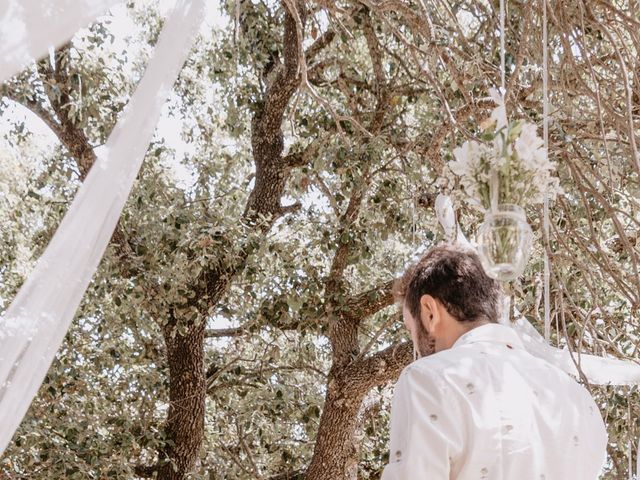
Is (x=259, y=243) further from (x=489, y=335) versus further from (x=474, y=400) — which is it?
(x=474, y=400)

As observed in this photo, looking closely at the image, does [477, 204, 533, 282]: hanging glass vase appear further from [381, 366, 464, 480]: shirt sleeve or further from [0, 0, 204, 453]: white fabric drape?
[0, 0, 204, 453]: white fabric drape

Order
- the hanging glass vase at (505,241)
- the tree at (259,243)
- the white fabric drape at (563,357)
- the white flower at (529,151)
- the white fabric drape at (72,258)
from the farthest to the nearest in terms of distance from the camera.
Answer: the tree at (259,243)
the white fabric drape at (563,357)
the white flower at (529,151)
the hanging glass vase at (505,241)
the white fabric drape at (72,258)

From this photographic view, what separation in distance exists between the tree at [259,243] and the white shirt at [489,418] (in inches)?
103

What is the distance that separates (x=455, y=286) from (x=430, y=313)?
0.23 ft

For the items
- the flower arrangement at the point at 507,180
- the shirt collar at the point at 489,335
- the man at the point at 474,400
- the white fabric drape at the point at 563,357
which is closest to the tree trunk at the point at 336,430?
the white fabric drape at the point at 563,357

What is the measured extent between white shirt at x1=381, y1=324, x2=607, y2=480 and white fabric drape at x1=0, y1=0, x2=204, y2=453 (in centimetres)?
63

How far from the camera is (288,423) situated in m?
7.11

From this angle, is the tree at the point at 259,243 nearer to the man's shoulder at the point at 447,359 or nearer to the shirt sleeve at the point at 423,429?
the man's shoulder at the point at 447,359

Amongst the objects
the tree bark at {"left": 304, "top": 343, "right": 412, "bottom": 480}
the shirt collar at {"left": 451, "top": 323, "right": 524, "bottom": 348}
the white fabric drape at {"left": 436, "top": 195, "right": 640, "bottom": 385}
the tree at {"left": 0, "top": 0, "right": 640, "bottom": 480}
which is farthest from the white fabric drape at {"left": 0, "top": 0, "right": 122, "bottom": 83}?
the tree bark at {"left": 304, "top": 343, "right": 412, "bottom": 480}

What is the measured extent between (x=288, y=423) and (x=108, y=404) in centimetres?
140

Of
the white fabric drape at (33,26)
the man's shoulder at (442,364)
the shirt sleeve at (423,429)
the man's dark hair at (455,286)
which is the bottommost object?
the shirt sleeve at (423,429)

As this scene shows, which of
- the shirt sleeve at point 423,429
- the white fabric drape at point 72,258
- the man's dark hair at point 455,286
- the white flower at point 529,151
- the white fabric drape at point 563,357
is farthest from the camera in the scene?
the white fabric drape at point 563,357

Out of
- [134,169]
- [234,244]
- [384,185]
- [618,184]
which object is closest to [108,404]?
[234,244]

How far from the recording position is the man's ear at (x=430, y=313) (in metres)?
1.85
